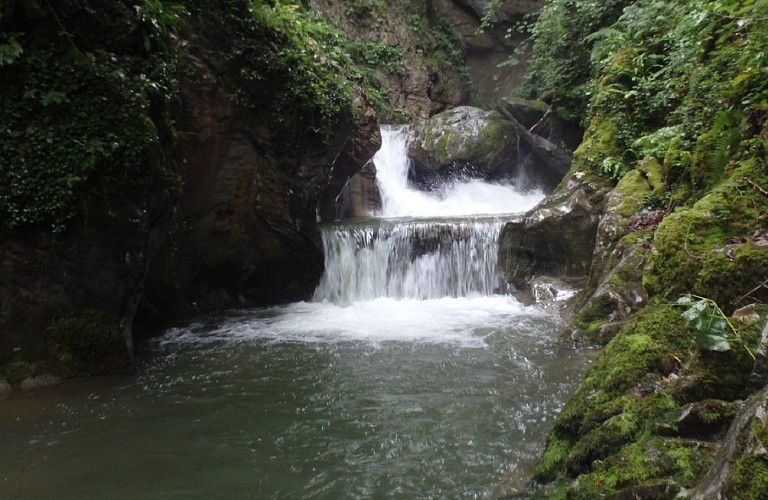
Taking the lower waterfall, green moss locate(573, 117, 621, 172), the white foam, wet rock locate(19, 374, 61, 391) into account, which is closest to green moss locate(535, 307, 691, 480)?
the lower waterfall

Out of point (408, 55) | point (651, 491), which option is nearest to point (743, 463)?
point (651, 491)

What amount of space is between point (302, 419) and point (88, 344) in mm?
2976

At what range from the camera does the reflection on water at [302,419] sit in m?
3.60

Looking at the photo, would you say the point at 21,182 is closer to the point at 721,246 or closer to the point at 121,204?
the point at 121,204

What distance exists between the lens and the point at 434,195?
55.2ft

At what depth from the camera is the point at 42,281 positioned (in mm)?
5473

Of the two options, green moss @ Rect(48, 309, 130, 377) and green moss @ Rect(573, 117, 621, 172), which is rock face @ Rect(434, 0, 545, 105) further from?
green moss @ Rect(48, 309, 130, 377)

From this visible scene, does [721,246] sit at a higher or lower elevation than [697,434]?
higher

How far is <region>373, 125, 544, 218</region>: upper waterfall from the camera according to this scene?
16.0 metres

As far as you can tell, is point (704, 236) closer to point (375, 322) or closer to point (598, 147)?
point (375, 322)

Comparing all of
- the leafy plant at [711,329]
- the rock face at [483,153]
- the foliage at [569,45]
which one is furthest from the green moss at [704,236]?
the rock face at [483,153]

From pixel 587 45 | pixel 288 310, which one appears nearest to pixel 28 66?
pixel 288 310

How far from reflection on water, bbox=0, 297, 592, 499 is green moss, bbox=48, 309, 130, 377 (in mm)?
231

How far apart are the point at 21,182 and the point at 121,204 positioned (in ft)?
3.15
